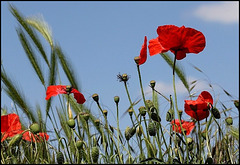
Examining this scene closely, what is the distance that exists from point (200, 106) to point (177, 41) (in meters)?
0.19

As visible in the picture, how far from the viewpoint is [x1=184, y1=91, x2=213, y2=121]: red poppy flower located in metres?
1.19

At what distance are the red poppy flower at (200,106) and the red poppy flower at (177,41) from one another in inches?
5.1

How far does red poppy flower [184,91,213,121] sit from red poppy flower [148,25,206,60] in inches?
5.1

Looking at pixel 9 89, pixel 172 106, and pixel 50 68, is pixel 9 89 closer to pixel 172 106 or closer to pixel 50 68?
pixel 50 68

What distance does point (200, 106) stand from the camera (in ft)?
3.93

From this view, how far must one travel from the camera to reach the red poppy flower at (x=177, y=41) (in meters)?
1.16

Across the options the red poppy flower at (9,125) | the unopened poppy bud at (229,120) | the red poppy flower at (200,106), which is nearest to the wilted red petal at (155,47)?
the red poppy flower at (200,106)

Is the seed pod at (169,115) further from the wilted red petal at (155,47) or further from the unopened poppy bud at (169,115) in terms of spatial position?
the wilted red petal at (155,47)

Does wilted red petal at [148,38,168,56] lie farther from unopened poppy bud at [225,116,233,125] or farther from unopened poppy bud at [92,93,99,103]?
unopened poppy bud at [225,116,233,125]

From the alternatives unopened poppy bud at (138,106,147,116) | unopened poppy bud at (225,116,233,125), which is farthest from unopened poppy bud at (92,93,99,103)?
unopened poppy bud at (225,116,233,125)

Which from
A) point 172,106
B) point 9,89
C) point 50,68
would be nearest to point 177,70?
point 172,106

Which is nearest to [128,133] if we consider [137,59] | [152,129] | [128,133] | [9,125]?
[128,133]

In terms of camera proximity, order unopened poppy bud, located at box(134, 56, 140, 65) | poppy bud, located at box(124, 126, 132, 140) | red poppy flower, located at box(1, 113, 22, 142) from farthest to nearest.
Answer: red poppy flower, located at box(1, 113, 22, 142) < poppy bud, located at box(124, 126, 132, 140) < unopened poppy bud, located at box(134, 56, 140, 65)

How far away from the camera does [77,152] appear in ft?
3.83
